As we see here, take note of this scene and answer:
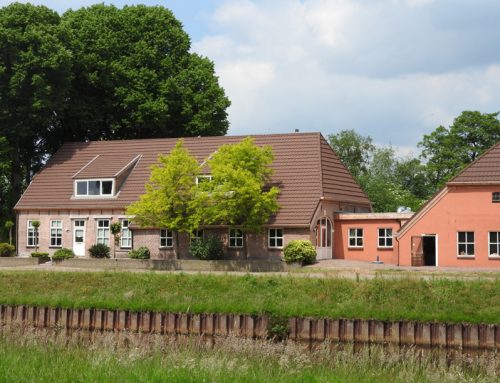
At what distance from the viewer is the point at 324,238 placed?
4309cm

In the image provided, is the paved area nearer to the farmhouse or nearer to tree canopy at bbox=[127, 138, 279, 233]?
the farmhouse

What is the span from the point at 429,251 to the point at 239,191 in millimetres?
10145

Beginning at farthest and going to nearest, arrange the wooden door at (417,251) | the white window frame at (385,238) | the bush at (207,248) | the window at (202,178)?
the white window frame at (385,238), the window at (202,178), the bush at (207,248), the wooden door at (417,251)

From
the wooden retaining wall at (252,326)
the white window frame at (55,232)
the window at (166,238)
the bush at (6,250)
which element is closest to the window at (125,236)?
the window at (166,238)

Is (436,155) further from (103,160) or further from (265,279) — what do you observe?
(265,279)

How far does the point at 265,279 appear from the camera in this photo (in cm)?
2934

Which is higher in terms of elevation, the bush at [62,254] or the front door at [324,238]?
the front door at [324,238]

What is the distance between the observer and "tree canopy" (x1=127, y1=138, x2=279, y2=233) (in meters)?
39.7

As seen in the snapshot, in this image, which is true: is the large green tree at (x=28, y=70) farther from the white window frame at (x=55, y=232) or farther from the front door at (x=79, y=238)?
the front door at (x=79, y=238)

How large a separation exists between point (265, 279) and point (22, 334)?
934cm

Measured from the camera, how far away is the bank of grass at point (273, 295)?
24609 mm

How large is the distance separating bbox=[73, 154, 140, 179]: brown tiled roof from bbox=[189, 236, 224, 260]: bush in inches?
299

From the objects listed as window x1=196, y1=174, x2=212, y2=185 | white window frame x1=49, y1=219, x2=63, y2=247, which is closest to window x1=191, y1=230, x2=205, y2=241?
window x1=196, y1=174, x2=212, y2=185

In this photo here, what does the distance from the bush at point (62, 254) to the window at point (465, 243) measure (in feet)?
67.5
